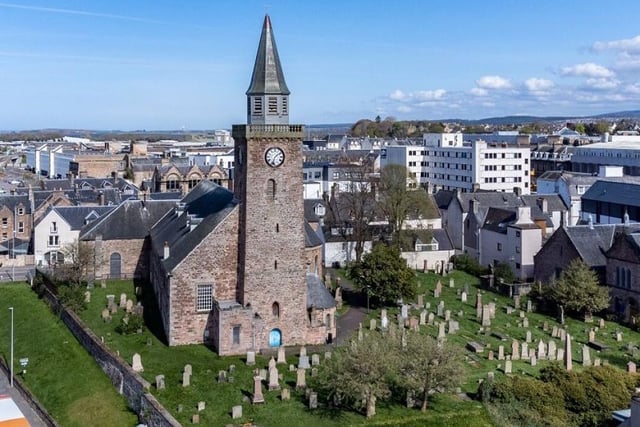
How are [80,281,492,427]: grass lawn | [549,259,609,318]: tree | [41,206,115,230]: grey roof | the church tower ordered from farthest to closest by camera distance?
[41,206,115,230]: grey roof
[549,259,609,318]: tree
the church tower
[80,281,492,427]: grass lawn

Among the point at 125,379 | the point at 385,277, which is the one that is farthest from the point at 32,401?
the point at 385,277

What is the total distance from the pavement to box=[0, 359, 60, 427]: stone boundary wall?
0.40 feet

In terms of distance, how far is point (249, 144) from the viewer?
40031 mm

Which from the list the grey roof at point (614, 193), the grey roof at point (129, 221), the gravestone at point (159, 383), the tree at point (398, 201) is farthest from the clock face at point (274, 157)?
the grey roof at point (614, 193)

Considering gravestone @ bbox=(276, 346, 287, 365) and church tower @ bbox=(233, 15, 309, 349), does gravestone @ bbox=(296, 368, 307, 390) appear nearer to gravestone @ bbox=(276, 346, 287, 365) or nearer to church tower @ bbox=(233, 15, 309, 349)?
gravestone @ bbox=(276, 346, 287, 365)

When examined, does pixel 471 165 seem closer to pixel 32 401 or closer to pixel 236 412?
pixel 32 401

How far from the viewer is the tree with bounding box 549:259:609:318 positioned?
160 feet

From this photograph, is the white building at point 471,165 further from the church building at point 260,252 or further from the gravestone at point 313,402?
the gravestone at point 313,402

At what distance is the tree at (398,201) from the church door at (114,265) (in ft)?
81.8

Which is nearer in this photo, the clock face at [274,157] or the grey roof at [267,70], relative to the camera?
the clock face at [274,157]

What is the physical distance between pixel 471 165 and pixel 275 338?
70.6 m

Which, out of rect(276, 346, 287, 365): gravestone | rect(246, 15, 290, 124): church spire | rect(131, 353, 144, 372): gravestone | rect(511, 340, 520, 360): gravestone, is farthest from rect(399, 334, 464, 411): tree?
rect(246, 15, 290, 124): church spire

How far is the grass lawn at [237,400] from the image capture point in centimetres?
2952

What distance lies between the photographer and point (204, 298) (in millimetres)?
40438
